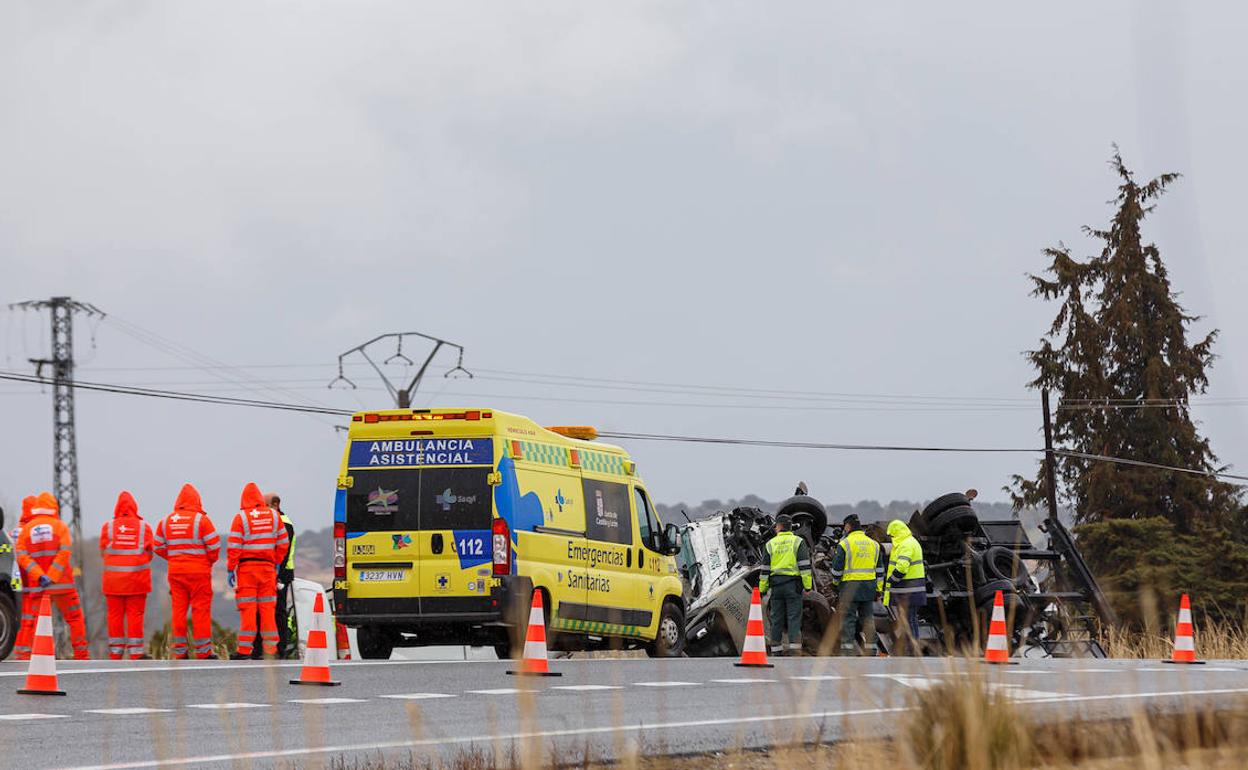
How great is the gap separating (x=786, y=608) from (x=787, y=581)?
413 millimetres

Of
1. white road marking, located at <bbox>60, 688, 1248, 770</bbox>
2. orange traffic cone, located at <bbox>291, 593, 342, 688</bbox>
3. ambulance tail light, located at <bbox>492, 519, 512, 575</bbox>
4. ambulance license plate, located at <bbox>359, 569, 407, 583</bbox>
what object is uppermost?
ambulance tail light, located at <bbox>492, 519, 512, 575</bbox>

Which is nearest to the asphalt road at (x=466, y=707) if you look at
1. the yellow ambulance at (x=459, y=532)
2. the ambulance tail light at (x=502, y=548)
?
the ambulance tail light at (x=502, y=548)

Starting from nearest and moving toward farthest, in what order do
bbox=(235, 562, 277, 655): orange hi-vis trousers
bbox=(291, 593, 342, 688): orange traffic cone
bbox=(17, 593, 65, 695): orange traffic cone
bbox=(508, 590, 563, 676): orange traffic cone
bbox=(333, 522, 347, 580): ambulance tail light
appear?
bbox=(17, 593, 65, 695): orange traffic cone, bbox=(291, 593, 342, 688): orange traffic cone, bbox=(508, 590, 563, 676): orange traffic cone, bbox=(333, 522, 347, 580): ambulance tail light, bbox=(235, 562, 277, 655): orange hi-vis trousers

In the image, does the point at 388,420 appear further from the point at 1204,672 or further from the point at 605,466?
the point at 1204,672

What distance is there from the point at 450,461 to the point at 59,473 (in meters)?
37.5

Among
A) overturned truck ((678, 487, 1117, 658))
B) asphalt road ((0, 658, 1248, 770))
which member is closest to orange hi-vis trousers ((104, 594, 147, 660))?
asphalt road ((0, 658, 1248, 770))

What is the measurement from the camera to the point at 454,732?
10.3m

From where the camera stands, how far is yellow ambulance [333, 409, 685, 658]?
1786 cm

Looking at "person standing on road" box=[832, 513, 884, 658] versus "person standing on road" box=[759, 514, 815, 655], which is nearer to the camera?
"person standing on road" box=[832, 513, 884, 658]

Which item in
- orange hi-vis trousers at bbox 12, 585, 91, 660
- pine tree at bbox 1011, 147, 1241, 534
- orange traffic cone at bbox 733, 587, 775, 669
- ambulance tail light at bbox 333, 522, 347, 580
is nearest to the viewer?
orange traffic cone at bbox 733, 587, 775, 669

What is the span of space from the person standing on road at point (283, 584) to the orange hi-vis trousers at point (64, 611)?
1.81 metres

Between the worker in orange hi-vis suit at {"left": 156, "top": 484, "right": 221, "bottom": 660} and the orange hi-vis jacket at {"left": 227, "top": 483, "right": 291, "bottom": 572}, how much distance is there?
1.16 feet

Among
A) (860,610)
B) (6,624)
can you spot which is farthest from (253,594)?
(860,610)

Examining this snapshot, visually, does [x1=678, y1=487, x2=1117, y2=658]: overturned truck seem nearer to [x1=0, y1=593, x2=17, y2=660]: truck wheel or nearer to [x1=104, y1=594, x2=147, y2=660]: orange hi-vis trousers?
[x1=104, y1=594, x2=147, y2=660]: orange hi-vis trousers
